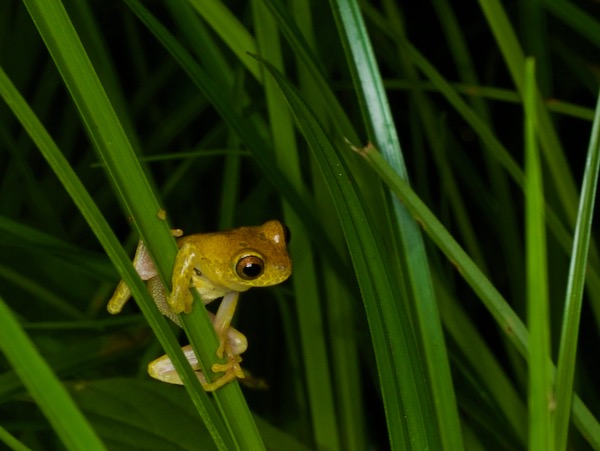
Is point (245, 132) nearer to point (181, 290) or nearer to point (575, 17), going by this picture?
point (181, 290)

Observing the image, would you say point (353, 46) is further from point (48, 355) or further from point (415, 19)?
point (415, 19)

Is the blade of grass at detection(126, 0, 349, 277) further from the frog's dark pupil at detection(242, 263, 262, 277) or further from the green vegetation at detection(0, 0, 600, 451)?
the frog's dark pupil at detection(242, 263, 262, 277)

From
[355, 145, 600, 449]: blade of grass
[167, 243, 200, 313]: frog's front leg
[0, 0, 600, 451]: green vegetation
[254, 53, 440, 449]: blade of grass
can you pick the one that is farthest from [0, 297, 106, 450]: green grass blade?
[355, 145, 600, 449]: blade of grass

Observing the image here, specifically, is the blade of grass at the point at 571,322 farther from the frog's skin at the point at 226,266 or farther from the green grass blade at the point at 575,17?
the green grass blade at the point at 575,17

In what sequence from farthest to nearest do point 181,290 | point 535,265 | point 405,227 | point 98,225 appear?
point 405,227
point 181,290
point 98,225
point 535,265

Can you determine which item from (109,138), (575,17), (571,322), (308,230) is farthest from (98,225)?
(575,17)

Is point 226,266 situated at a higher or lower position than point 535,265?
higher

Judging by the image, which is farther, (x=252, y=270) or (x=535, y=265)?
(x=252, y=270)

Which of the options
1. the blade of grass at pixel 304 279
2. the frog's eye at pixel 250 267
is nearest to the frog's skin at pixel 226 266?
the frog's eye at pixel 250 267
